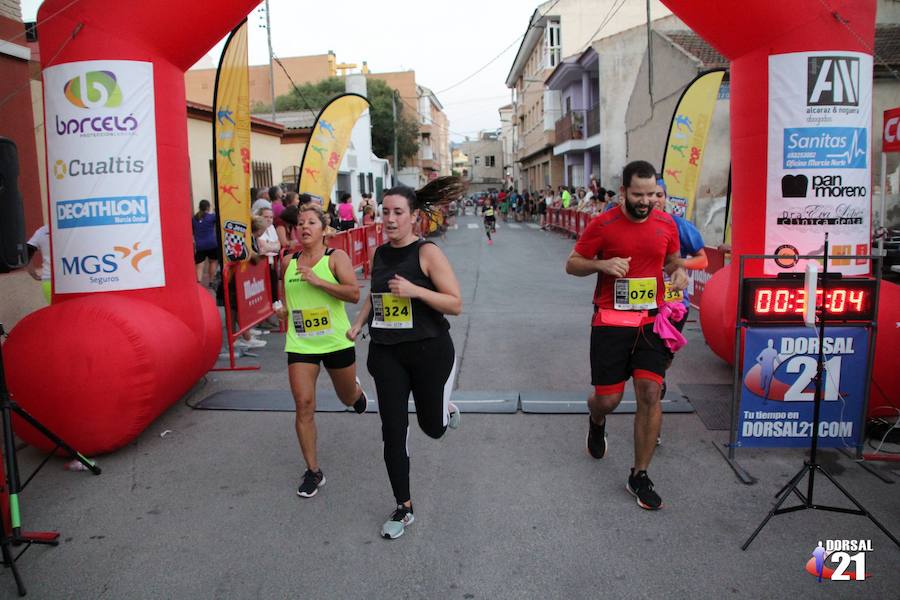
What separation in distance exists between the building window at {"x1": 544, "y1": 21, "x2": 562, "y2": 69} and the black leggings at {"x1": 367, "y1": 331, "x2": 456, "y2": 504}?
118ft

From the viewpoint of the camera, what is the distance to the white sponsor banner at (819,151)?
5.17 m

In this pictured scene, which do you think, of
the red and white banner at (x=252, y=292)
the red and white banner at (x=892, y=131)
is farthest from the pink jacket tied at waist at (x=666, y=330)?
the red and white banner at (x=892, y=131)

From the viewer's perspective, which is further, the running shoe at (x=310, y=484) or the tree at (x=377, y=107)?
the tree at (x=377, y=107)

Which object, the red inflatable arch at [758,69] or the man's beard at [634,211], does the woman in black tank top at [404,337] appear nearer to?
the man's beard at [634,211]

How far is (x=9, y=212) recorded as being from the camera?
3.46 m

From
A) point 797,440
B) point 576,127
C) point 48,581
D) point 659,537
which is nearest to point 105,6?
point 48,581

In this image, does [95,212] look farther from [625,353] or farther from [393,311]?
[625,353]

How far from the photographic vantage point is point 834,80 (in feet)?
17.0

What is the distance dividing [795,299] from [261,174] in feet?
59.1

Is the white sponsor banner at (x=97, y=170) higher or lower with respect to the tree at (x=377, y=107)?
lower

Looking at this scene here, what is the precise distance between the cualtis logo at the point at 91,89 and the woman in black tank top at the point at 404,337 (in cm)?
272

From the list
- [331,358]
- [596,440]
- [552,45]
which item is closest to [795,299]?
[596,440]

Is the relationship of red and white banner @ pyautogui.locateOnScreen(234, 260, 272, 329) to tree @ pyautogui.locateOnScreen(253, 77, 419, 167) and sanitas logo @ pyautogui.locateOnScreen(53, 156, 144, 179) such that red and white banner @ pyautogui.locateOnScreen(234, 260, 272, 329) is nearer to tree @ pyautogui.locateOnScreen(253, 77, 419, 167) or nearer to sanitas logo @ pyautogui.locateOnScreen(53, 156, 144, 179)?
sanitas logo @ pyautogui.locateOnScreen(53, 156, 144, 179)

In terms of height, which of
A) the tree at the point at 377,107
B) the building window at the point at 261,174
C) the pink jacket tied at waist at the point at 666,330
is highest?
the tree at the point at 377,107
